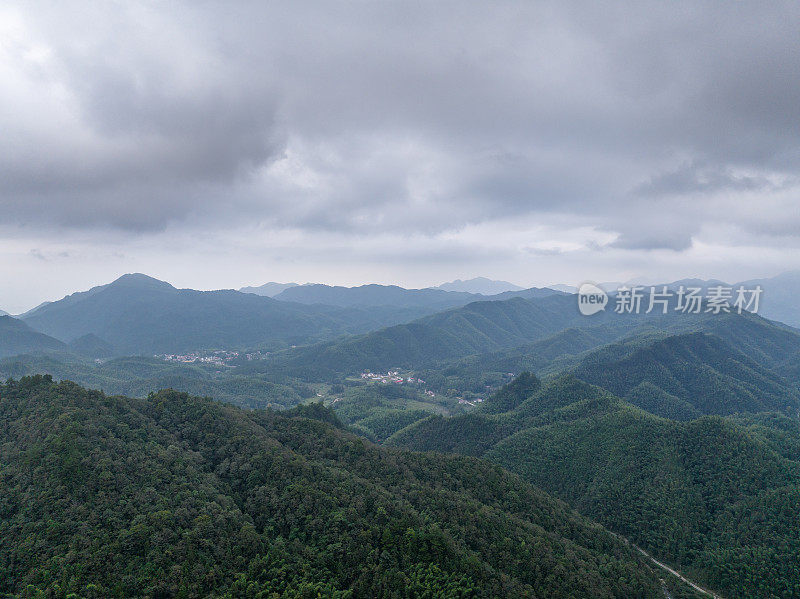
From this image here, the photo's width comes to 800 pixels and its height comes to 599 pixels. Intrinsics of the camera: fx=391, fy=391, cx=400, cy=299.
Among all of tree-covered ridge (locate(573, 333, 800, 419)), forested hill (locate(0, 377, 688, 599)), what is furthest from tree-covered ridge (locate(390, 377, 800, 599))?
tree-covered ridge (locate(573, 333, 800, 419))

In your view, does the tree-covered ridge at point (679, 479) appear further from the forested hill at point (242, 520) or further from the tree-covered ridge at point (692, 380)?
the tree-covered ridge at point (692, 380)

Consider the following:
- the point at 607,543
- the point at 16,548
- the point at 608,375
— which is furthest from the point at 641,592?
the point at 608,375

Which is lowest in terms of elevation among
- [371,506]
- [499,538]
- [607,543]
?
[607,543]

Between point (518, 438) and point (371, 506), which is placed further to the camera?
point (518, 438)

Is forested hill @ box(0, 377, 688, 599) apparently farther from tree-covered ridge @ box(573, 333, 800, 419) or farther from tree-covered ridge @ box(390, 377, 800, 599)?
tree-covered ridge @ box(573, 333, 800, 419)

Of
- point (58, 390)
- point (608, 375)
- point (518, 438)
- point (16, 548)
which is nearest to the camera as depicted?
point (16, 548)

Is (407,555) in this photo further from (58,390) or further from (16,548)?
(58,390)

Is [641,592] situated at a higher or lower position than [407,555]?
lower

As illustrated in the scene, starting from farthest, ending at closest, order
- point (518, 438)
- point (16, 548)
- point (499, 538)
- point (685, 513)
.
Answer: point (518, 438) → point (685, 513) → point (499, 538) → point (16, 548)
